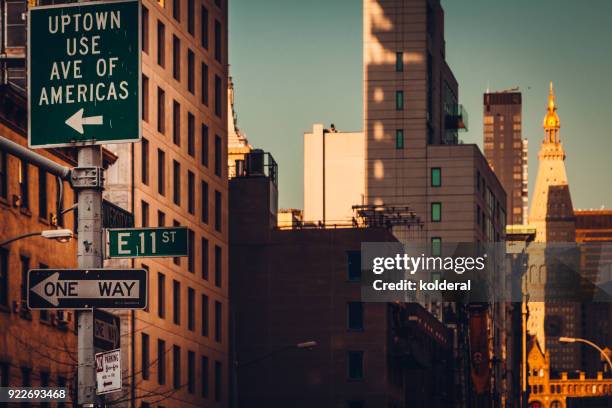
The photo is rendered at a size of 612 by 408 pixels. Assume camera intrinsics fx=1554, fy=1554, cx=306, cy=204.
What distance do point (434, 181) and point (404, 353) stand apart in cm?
5585

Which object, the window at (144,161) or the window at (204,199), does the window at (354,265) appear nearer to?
the window at (204,199)

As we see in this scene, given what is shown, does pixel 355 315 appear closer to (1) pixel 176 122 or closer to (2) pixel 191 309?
(2) pixel 191 309

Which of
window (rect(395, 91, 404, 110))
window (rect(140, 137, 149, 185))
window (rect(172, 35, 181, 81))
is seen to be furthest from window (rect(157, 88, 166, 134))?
window (rect(395, 91, 404, 110))

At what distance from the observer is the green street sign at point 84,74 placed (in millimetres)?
17156

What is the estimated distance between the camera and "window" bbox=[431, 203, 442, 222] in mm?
162250

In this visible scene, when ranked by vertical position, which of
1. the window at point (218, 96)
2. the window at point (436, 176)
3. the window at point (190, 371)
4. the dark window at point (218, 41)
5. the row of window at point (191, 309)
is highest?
the dark window at point (218, 41)

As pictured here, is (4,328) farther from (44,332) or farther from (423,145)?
(423,145)

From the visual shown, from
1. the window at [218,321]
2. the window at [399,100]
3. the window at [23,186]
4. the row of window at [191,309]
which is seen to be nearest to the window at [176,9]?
the row of window at [191,309]

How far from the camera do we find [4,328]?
53.7 metres

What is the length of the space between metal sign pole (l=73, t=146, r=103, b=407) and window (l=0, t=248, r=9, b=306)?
3624cm

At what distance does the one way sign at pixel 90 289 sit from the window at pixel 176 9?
64.7 meters

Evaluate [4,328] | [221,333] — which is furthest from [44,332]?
[221,333]

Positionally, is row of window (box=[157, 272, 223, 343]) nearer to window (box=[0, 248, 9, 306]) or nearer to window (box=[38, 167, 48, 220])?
window (box=[38, 167, 48, 220])

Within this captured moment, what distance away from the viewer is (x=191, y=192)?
85625 millimetres
